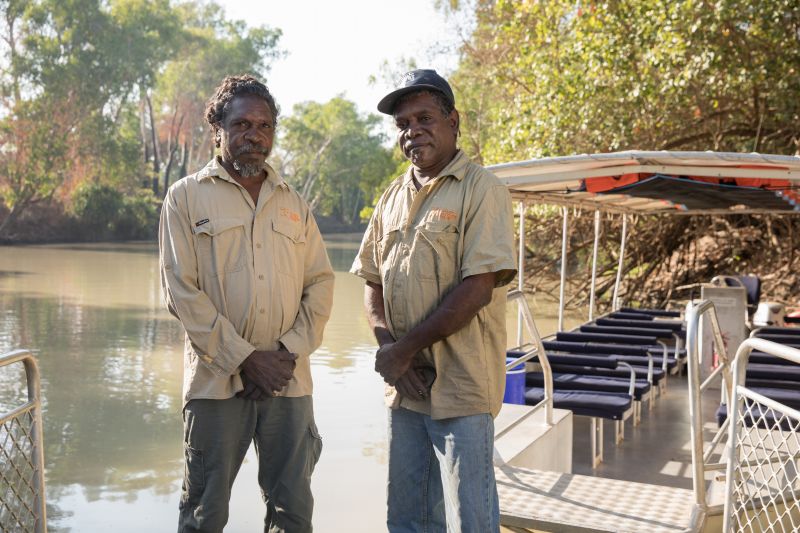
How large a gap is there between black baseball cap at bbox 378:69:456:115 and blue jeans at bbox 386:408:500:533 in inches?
38.6

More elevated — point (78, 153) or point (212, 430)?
point (78, 153)

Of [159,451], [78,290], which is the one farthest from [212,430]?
[78,290]

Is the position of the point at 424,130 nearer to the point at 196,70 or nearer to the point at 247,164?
the point at 247,164

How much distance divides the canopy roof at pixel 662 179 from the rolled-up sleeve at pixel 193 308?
3648mm

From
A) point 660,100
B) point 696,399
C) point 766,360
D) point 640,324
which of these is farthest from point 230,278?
point 660,100

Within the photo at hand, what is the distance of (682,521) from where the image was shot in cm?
394

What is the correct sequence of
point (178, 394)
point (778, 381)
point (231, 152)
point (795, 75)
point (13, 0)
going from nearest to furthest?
point (231, 152), point (778, 381), point (178, 394), point (795, 75), point (13, 0)

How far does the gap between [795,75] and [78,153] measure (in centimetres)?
3200

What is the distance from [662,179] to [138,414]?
16.6 feet

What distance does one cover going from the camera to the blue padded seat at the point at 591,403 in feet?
19.1

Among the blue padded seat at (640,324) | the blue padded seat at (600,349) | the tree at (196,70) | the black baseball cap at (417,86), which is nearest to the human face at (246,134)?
the black baseball cap at (417,86)

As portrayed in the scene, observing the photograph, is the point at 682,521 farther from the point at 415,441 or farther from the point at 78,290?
the point at 78,290

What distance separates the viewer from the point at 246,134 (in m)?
3.04

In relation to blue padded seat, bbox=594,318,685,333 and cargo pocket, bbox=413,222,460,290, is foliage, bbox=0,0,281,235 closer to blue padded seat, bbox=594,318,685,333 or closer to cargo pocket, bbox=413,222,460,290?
blue padded seat, bbox=594,318,685,333
